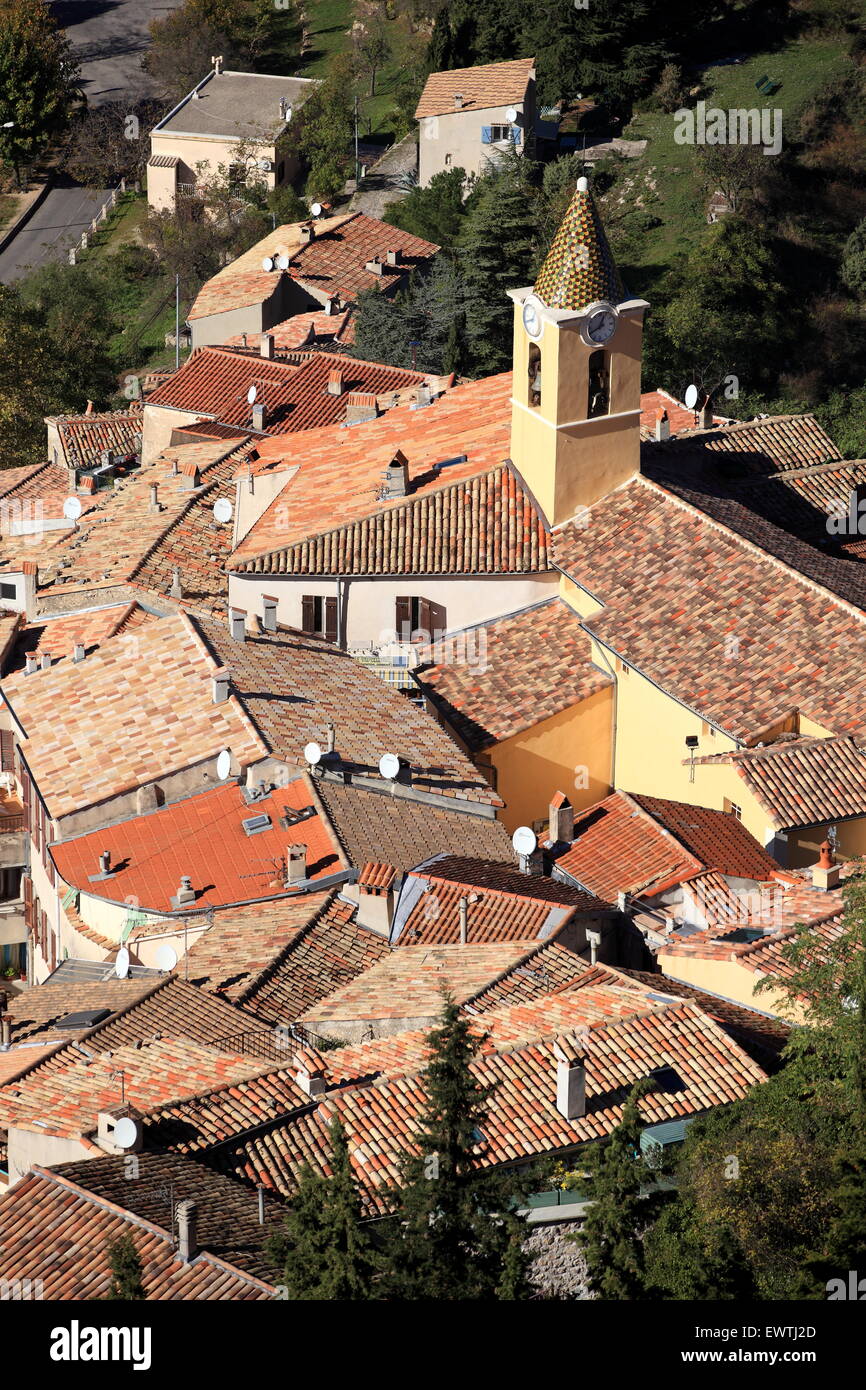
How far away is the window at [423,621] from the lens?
1987 inches

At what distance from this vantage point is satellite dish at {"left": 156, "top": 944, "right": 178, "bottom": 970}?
129 ft

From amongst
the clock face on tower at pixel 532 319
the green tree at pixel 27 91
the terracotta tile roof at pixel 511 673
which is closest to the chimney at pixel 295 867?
the terracotta tile roof at pixel 511 673

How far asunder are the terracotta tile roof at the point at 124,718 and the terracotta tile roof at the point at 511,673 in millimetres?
4886

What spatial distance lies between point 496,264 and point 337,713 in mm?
29908

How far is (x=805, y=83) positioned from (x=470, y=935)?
195 feet

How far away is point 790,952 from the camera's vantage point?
35594mm

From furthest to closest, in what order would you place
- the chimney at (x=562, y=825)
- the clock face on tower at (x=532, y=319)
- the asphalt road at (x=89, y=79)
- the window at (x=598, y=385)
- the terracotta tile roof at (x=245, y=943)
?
the asphalt road at (x=89, y=79), the window at (x=598, y=385), the clock face on tower at (x=532, y=319), the chimney at (x=562, y=825), the terracotta tile roof at (x=245, y=943)

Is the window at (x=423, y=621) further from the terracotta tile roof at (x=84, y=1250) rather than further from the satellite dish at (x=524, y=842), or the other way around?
the terracotta tile roof at (x=84, y=1250)

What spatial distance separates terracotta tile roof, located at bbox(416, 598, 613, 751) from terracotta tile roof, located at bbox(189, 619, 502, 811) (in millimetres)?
→ 1249

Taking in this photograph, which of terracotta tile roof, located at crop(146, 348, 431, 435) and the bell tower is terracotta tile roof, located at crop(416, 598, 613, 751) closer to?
the bell tower

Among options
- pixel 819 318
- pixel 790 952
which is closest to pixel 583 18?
pixel 819 318

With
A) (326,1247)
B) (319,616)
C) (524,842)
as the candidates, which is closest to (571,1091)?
(326,1247)
